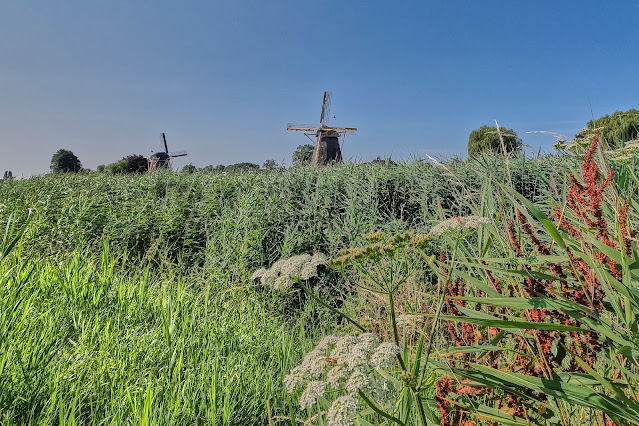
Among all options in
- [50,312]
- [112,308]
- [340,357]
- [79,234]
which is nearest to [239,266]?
[112,308]

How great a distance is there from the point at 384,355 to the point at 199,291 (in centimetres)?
497

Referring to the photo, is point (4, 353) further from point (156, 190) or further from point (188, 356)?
point (156, 190)

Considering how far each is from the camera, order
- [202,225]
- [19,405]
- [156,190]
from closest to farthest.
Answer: [19,405]
[202,225]
[156,190]

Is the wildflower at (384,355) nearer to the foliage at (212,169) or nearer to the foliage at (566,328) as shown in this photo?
the foliage at (566,328)

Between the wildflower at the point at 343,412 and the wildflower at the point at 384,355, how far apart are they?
0.10 m

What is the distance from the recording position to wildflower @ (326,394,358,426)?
1089mm

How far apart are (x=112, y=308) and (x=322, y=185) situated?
142 inches

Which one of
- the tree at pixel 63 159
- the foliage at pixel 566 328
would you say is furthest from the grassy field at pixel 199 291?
the tree at pixel 63 159

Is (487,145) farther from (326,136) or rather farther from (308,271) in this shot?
(308,271)

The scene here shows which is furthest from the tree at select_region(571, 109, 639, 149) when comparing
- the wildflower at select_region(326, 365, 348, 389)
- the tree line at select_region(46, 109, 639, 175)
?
the wildflower at select_region(326, 365, 348, 389)

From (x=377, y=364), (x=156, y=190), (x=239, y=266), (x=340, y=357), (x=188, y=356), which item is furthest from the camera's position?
(x=156, y=190)

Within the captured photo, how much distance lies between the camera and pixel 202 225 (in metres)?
7.40

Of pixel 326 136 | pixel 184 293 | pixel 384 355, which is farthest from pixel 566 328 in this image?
pixel 326 136

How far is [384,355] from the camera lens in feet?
3.79
